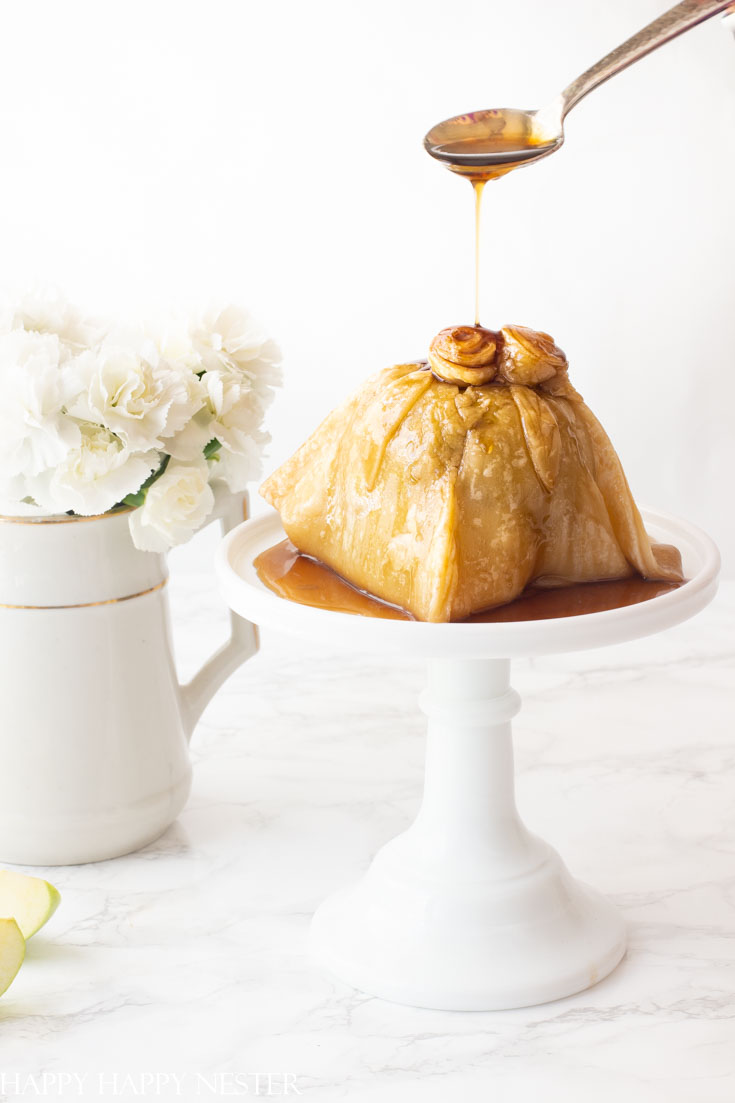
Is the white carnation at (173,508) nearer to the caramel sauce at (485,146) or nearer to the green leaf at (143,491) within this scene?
the green leaf at (143,491)

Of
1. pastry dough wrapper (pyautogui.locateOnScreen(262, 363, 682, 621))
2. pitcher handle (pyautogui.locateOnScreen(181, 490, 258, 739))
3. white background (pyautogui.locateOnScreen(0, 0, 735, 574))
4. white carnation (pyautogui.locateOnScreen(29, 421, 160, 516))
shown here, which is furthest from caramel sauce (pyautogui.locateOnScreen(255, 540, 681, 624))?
white background (pyautogui.locateOnScreen(0, 0, 735, 574))

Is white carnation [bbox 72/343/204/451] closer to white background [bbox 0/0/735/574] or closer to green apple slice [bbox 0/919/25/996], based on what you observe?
green apple slice [bbox 0/919/25/996]

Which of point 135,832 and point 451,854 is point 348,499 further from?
point 135,832

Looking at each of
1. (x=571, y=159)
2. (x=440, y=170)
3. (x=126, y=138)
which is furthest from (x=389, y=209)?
(x=126, y=138)

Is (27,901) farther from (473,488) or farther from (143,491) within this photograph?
(473,488)

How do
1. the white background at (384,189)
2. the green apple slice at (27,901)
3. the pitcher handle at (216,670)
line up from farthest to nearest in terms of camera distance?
the white background at (384,189)
the pitcher handle at (216,670)
the green apple slice at (27,901)

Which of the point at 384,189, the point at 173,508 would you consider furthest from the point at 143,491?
the point at 384,189

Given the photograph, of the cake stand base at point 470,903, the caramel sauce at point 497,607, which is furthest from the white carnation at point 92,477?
the cake stand base at point 470,903
